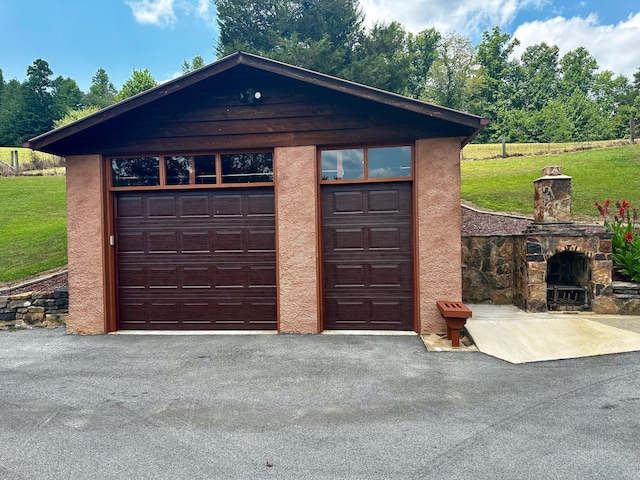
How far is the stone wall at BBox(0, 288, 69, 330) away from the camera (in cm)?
689

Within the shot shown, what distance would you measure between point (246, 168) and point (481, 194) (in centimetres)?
1105

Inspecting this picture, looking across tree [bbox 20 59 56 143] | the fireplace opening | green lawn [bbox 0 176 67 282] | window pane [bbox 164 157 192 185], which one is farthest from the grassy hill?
tree [bbox 20 59 56 143]

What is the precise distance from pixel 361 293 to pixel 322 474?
374 centimetres

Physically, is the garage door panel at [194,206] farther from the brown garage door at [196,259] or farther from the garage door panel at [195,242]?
the garage door panel at [195,242]

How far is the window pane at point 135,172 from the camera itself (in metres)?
6.55

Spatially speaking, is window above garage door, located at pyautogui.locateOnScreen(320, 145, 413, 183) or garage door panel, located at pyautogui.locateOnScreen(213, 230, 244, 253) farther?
garage door panel, located at pyautogui.locateOnScreen(213, 230, 244, 253)

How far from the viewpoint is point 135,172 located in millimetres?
6594

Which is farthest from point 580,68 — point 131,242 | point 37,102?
point 37,102

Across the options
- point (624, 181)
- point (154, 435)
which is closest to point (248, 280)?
point (154, 435)

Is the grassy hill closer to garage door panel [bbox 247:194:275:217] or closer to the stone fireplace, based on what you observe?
the stone fireplace

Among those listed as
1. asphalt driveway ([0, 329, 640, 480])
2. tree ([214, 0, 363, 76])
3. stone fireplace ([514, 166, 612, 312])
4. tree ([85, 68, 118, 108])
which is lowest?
asphalt driveway ([0, 329, 640, 480])

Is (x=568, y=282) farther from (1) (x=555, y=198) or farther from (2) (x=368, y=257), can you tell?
(2) (x=368, y=257)

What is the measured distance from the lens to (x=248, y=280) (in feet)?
21.1

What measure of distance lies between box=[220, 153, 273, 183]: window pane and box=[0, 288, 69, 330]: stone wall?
3.51m
